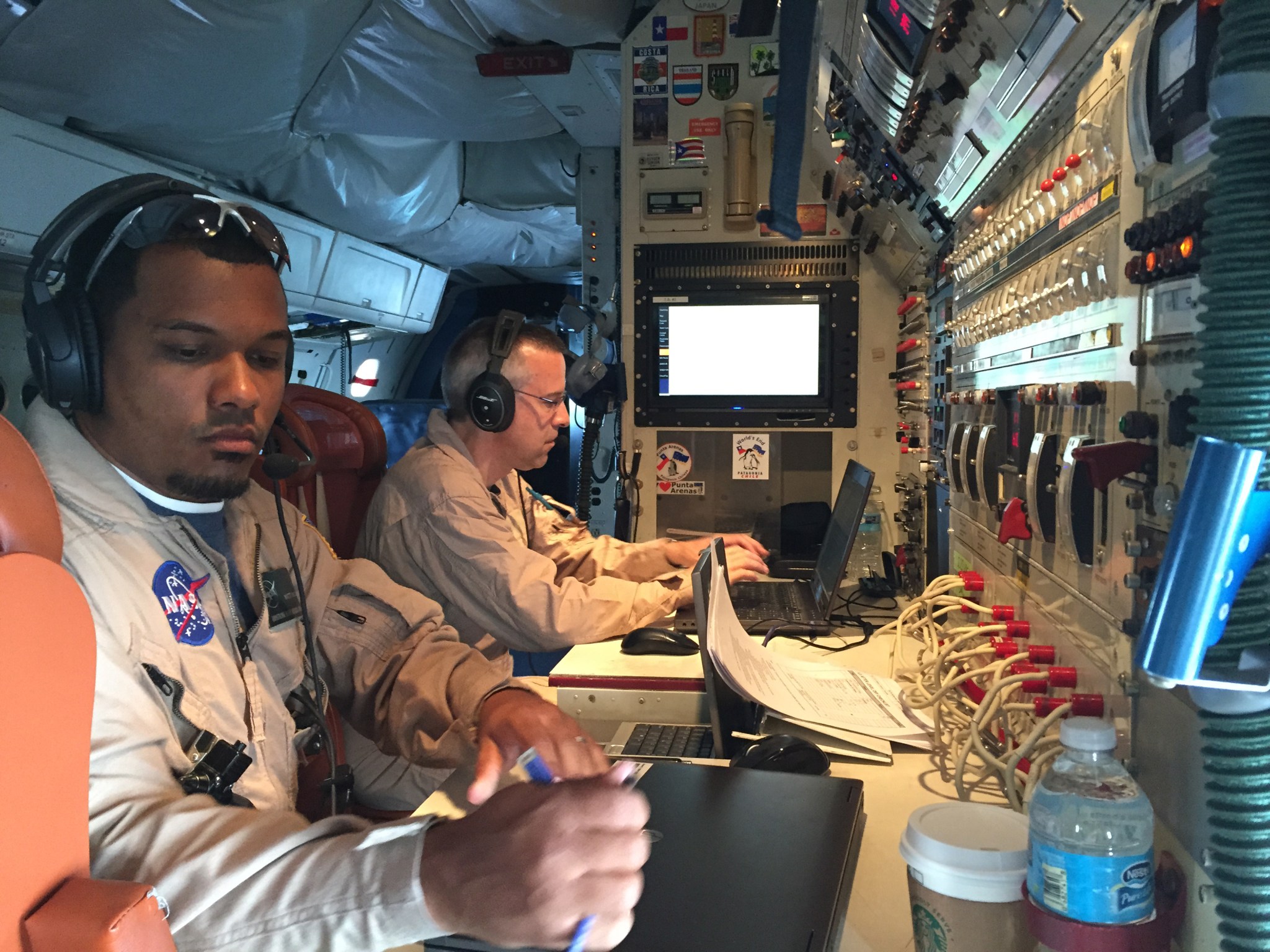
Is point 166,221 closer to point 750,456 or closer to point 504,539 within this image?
point 504,539

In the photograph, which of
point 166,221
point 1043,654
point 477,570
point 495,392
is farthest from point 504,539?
point 1043,654

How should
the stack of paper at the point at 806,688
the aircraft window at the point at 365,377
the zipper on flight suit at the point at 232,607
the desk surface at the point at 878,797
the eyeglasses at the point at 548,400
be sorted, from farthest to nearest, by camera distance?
the aircraft window at the point at 365,377
the eyeglasses at the point at 548,400
the stack of paper at the point at 806,688
the zipper on flight suit at the point at 232,607
the desk surface at the point at 878,797

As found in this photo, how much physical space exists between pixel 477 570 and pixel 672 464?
3.15 ft

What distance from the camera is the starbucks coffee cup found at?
694mm

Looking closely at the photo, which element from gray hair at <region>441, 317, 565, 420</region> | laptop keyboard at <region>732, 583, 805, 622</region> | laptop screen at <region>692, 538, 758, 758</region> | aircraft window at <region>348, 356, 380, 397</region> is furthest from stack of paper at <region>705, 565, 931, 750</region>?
aircraft window at <region>348, 356, 380, 397</region>

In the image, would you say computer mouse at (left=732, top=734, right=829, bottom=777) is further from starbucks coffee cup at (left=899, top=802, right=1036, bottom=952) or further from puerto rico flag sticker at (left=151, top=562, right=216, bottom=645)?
puerto rico flag sticker at (left=151, top=562, right=216, bottom=645)

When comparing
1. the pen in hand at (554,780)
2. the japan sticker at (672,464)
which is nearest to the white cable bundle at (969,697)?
the pen in hand at (554,780)

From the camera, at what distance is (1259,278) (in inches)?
20.7

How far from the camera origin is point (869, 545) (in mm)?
2684

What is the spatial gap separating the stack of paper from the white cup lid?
465 millimetres

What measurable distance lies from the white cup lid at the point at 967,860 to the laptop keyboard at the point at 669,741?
1.80ft

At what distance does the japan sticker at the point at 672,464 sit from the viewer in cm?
280

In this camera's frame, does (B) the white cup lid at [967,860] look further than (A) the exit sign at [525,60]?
No

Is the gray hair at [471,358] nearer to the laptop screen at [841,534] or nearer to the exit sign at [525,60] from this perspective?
the laptop screen at [841,534]
